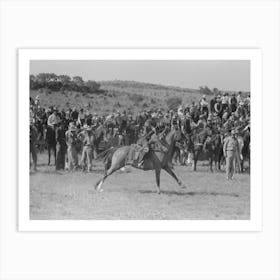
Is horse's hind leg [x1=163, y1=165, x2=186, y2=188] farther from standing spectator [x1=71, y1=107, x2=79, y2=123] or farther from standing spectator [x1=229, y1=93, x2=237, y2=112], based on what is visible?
standing spectator [x1=71, y1=107, x2=79, y2=123]

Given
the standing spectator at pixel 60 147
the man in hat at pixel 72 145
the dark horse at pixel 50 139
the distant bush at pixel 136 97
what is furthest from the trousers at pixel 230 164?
the dark horse at pixel 50 139

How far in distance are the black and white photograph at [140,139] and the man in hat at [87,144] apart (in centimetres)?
1

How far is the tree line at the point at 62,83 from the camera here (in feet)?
30.3

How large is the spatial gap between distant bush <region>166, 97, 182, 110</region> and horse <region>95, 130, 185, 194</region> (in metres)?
0.29

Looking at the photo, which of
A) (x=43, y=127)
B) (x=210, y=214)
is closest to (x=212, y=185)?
(x=210, y=214)

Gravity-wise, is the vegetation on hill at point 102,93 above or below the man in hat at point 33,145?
above

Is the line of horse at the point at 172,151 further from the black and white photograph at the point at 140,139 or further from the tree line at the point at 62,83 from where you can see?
the tree line at the point at 62,83

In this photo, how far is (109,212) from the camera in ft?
30.3

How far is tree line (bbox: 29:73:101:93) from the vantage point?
30.3 feet
